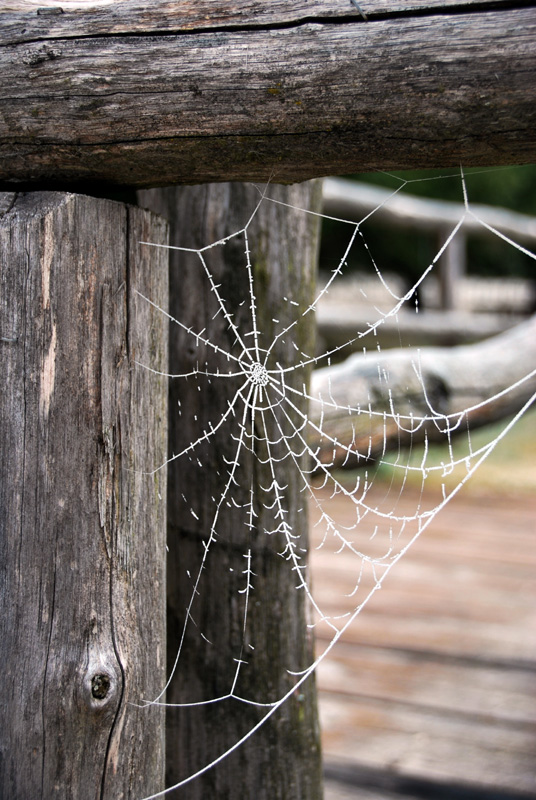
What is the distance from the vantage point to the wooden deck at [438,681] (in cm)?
216

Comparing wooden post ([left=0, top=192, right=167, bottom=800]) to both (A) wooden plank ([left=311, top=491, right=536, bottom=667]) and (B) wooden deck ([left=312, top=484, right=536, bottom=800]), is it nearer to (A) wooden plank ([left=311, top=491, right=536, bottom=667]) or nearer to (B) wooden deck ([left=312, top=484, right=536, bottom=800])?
(B) wooden deck ([left=312, top=484, right=536, bottom=800])

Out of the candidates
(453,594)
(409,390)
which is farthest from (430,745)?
(453,594)

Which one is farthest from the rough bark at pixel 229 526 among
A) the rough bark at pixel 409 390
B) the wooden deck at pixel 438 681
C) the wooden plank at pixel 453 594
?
the wooden plank at pixel 453 594

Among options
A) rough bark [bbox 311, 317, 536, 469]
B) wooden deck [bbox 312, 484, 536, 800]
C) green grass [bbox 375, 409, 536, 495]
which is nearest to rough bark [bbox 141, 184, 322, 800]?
rough bark [bbox 311, 317, 536, 469]

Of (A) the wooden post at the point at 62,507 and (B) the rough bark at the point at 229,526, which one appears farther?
(B) the rough bark at the point at 229,526

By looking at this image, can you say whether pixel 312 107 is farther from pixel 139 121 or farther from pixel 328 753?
pixel 328 753

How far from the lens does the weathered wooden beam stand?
2.68 feet

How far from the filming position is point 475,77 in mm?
812

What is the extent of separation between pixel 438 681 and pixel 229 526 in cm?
162

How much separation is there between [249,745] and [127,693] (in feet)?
1.62

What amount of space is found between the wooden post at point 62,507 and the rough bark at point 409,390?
52 cm

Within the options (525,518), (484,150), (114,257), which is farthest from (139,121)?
(525,518)

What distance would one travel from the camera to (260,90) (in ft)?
2.90

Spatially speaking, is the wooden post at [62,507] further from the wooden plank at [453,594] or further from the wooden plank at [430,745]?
the wooden plank at [453,594]
